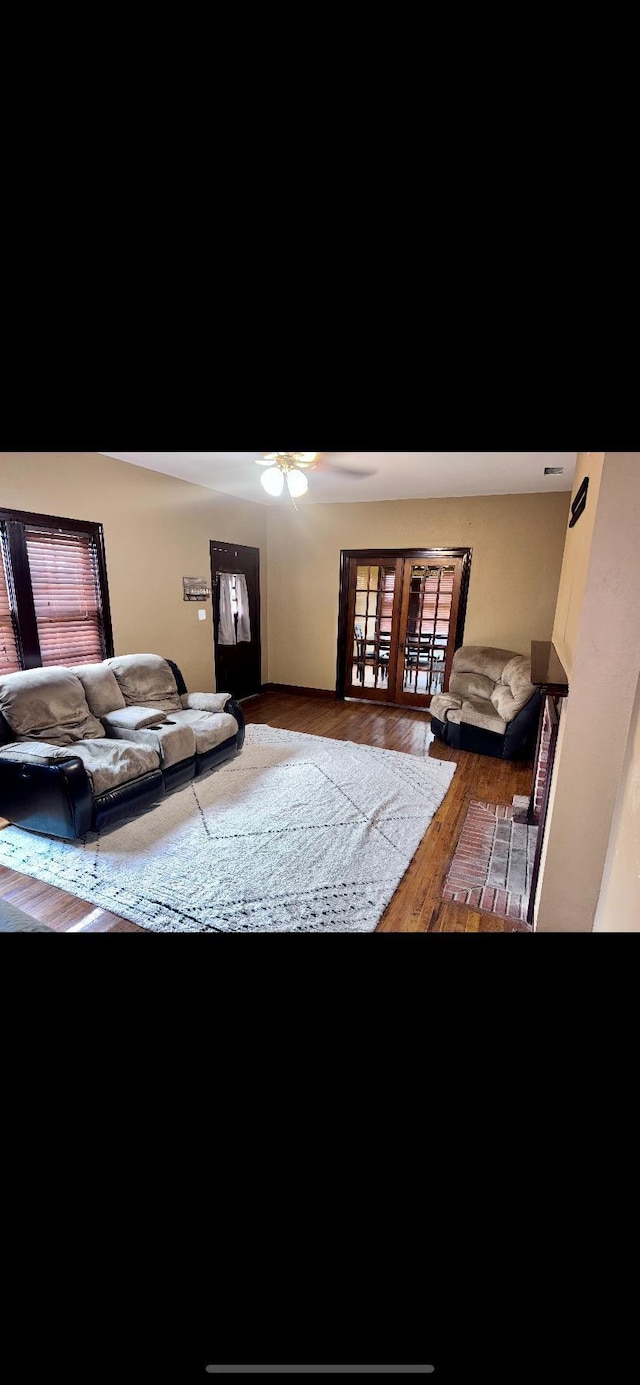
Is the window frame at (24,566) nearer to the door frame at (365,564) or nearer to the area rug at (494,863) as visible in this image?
the door frame at (365,564)

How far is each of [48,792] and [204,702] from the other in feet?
5.21

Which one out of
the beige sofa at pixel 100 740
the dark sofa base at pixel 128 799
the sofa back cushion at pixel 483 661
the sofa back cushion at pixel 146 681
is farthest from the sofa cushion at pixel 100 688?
the sofa back cushion at pixel 483 661

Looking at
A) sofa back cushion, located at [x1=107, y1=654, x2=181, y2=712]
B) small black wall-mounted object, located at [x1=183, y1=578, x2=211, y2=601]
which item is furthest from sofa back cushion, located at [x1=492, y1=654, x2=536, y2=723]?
small black wall-mounted object, located at [x1=183, y1=578, x2=211, y2=601]

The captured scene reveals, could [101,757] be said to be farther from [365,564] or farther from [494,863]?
[365,564]

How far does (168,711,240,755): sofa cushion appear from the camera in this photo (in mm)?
3570

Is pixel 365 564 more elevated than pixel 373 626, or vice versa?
pixel 365 564

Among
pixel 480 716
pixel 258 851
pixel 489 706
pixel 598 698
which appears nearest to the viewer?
pixel 598 698

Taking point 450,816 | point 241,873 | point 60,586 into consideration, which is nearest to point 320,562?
point 60,586

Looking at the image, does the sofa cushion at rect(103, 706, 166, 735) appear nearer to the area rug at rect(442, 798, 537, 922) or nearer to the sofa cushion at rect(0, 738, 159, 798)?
the sofa cushion at rect(0, 738, 159, 798)

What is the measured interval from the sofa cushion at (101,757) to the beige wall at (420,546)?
133 inches

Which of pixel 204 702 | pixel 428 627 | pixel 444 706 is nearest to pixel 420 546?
pixel 428 627

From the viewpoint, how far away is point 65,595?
353 centimetres

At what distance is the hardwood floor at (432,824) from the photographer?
2.13 meters
